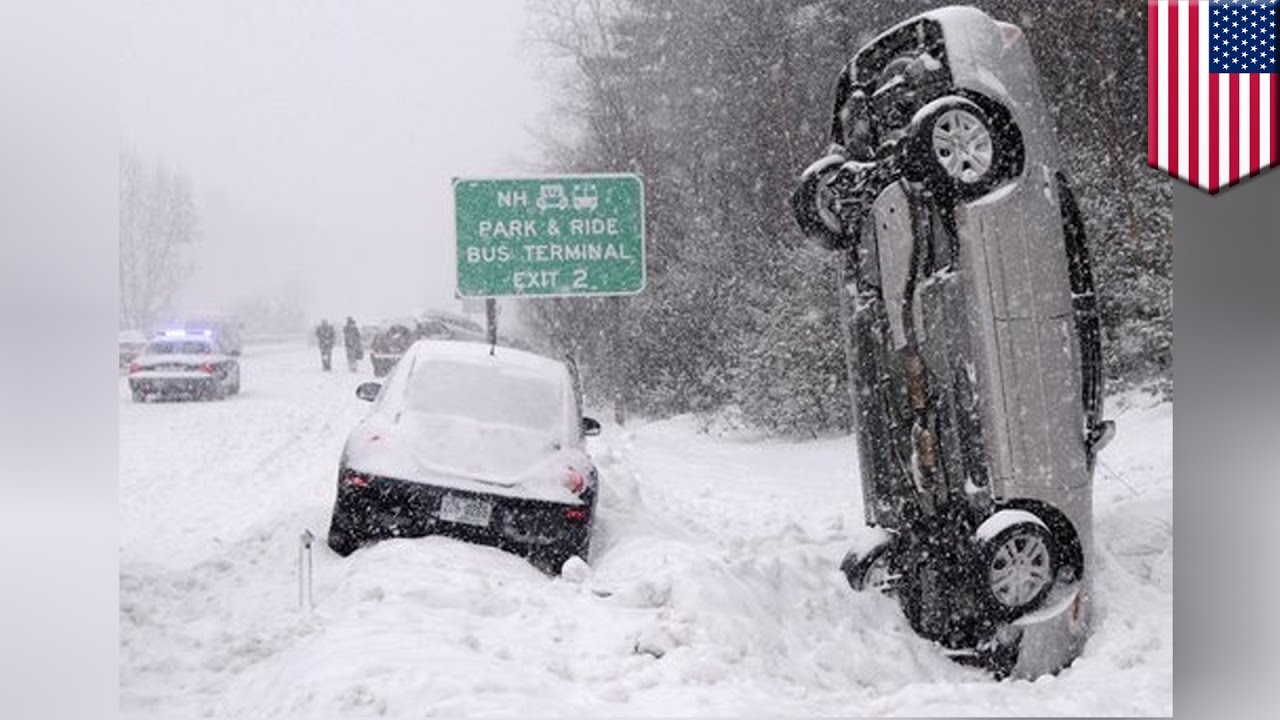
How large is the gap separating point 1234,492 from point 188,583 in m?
3.82

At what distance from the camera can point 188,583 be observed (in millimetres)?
5492

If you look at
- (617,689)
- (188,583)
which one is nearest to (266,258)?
(188,583)

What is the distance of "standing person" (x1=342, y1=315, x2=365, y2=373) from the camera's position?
18.2 ft

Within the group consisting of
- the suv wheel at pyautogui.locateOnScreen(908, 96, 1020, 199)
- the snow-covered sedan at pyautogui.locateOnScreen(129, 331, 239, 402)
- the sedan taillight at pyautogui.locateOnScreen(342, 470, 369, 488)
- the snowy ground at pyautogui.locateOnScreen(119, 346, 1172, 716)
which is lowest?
the snowy ground at pyautogui.locateOnScreen(119, 346, 1172, 716)

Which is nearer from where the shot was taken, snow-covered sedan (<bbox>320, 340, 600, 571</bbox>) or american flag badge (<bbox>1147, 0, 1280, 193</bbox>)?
american flag badge (<bbox>1147, 0, 1280, 193</bbox>)

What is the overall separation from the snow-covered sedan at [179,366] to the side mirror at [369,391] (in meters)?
0.49

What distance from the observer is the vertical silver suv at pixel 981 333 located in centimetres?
523

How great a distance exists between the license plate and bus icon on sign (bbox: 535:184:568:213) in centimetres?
117

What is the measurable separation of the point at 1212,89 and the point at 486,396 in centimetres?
292

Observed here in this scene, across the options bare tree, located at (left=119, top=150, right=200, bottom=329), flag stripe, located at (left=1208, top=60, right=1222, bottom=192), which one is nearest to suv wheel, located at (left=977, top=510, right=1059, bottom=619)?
flag stripe, located at (left=1208, top=60, right=1222, bottom=192)

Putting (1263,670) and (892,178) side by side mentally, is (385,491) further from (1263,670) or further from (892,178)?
(1263,670)

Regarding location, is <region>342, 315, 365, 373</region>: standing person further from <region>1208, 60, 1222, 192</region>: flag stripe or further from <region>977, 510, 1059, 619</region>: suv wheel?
<region>1208, 60, 1222, 192</region>: flag stripe

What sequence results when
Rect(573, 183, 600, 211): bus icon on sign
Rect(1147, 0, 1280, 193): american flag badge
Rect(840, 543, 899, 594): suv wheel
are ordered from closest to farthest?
1. Rect(1147, 0, 1280, 193): american flag badge
2. Rect(573, 183, 600, 211): bus icon on sign
3. Rect(840, 543, 899, 594): suv wheel

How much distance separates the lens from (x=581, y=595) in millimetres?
5398
